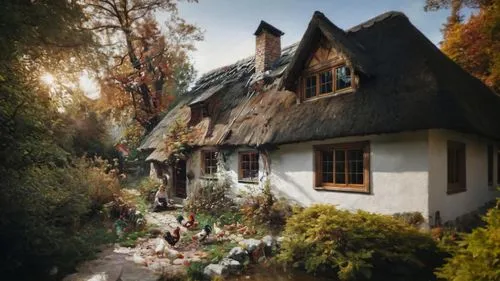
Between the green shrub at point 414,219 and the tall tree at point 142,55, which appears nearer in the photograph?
the green shrub at point 414,219

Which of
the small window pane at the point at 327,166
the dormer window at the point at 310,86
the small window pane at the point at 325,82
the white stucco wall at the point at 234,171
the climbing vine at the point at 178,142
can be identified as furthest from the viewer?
the climbing vine at the point at 178,142

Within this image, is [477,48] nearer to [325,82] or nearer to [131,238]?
[325,82]

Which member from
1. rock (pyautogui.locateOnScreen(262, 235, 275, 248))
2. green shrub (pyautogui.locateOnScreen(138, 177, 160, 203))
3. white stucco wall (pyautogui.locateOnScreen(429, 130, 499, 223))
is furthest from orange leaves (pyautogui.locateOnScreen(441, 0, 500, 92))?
green shrub (pyautogui.locateOnScreen(138, 177, 160, 203))

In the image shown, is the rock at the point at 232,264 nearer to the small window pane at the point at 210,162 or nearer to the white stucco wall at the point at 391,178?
the white stucco wall at the point at 391,178

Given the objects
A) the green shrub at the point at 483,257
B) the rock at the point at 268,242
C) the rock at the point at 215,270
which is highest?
the green shrub at the point at 483,257

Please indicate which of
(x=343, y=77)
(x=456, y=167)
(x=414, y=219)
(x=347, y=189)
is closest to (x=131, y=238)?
(x=347, y=189)

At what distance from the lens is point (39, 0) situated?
18.4 feet

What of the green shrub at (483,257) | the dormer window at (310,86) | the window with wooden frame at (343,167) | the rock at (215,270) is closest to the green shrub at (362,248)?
the rock at (215,270)

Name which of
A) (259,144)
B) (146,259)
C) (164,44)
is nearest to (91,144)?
(164,44)

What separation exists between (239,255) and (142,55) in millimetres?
21139

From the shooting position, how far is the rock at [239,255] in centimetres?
698

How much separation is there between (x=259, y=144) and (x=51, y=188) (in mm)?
6538

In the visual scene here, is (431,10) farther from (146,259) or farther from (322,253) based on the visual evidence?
(146,259)

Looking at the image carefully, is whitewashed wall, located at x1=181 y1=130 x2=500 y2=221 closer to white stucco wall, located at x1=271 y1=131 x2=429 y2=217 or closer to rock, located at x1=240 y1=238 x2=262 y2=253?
white stucco wall, located at x1=271 y1=131 x2=429 y2=217
